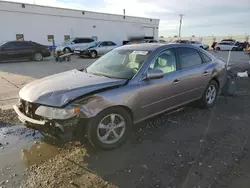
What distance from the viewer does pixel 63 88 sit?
3.25 metres

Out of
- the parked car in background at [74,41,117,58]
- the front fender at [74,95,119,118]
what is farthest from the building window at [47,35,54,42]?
the front fender at [74,95,119,118]

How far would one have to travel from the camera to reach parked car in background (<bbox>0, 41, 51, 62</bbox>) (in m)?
15.9

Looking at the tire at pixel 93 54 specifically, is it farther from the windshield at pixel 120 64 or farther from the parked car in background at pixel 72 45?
the windshield at pixel 120 64

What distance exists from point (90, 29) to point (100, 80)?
87.9 feet

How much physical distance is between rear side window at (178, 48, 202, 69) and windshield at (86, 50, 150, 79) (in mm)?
873

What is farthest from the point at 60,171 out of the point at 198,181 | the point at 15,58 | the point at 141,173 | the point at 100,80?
the point at 15,58

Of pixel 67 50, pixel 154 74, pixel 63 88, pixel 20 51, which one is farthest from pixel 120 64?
pixel 67 50

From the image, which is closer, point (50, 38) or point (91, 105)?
point (91, 105)

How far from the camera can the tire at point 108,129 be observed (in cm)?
315

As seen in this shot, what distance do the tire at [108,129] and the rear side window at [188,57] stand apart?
1.75 meters

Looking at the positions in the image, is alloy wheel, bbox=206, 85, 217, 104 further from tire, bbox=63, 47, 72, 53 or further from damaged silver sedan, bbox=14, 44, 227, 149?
tire, bbox=63, 47, 72, 53

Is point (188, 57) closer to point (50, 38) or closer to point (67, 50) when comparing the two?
point (67, 50)

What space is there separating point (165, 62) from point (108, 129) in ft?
5.55

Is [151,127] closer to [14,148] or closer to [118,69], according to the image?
[118,69]
